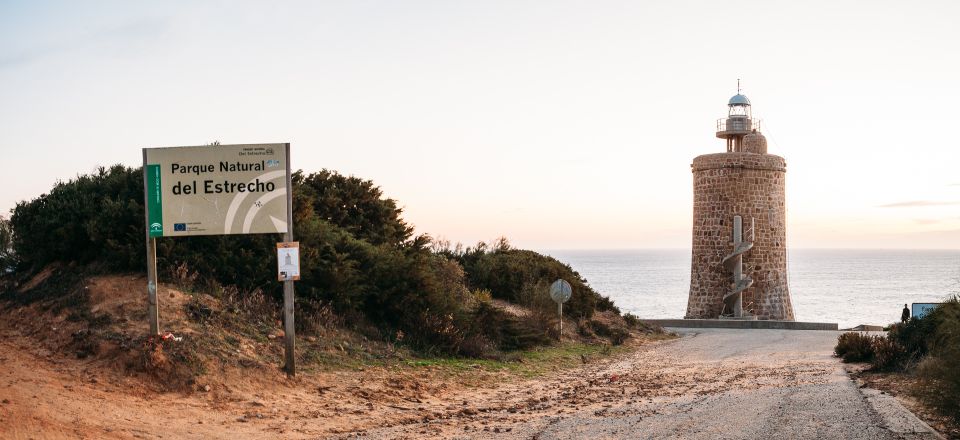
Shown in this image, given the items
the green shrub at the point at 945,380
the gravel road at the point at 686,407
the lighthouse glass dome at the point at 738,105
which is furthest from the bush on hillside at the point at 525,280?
the lighthouse glass dome at the point at 738,105

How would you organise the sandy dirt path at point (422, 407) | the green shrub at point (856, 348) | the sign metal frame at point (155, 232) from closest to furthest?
the sandy dirt path at point (422, 407) < the sign metal frame at point (155, 232) < the green shrub at point (856, 348)

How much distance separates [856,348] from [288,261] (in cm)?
1155

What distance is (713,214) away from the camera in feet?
118

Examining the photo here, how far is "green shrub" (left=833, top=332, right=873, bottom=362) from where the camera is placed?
54.0 feet

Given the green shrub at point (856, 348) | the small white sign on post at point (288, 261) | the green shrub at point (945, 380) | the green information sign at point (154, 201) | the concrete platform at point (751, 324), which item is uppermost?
the green information sign at point (154, 201)

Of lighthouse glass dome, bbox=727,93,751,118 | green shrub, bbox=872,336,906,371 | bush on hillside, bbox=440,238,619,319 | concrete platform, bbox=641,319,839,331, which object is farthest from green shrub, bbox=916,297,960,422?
lighthouse glass dome, bbox=727,93,751,118

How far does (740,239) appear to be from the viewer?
116 feet

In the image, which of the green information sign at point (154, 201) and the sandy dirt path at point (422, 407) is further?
the green information sign at point (154, 201)

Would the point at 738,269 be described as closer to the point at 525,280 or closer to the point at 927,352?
the point at 525,280

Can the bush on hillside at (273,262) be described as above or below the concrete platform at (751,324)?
above

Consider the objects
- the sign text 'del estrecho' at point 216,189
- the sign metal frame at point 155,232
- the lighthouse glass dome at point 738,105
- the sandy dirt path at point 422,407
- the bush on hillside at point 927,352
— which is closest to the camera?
the sandy dirt path at point 422,407

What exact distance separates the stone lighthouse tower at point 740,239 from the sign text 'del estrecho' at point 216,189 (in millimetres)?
26434

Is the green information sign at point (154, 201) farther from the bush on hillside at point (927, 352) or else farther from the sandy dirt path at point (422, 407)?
the bush on hillside at point (927, 352)

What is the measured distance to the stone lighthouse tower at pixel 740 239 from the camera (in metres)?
35.4
